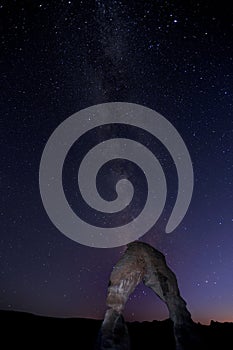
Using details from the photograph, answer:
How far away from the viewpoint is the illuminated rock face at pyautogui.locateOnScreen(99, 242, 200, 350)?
14.4m

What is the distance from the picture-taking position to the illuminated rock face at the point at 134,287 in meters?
14.4

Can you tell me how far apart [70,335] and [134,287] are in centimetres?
1531

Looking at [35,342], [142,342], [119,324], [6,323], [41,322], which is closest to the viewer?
[119,324]

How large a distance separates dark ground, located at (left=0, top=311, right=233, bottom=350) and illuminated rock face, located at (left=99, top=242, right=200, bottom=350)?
522 cm

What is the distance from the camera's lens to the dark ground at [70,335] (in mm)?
23391

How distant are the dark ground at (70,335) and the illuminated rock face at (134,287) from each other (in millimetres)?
5217

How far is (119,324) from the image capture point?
1460 centimetres

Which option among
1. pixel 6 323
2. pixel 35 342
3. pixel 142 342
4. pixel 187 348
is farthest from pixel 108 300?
pixel 6 323

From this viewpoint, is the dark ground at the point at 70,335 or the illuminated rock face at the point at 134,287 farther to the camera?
the dark ground at the point at 70,335

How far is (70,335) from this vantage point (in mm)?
27922

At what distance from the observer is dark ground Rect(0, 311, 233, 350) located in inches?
921

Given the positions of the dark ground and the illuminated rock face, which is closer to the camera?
the illuminated rock face

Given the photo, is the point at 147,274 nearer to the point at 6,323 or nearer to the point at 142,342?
the point at 142,342

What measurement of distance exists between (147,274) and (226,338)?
43.2ft
